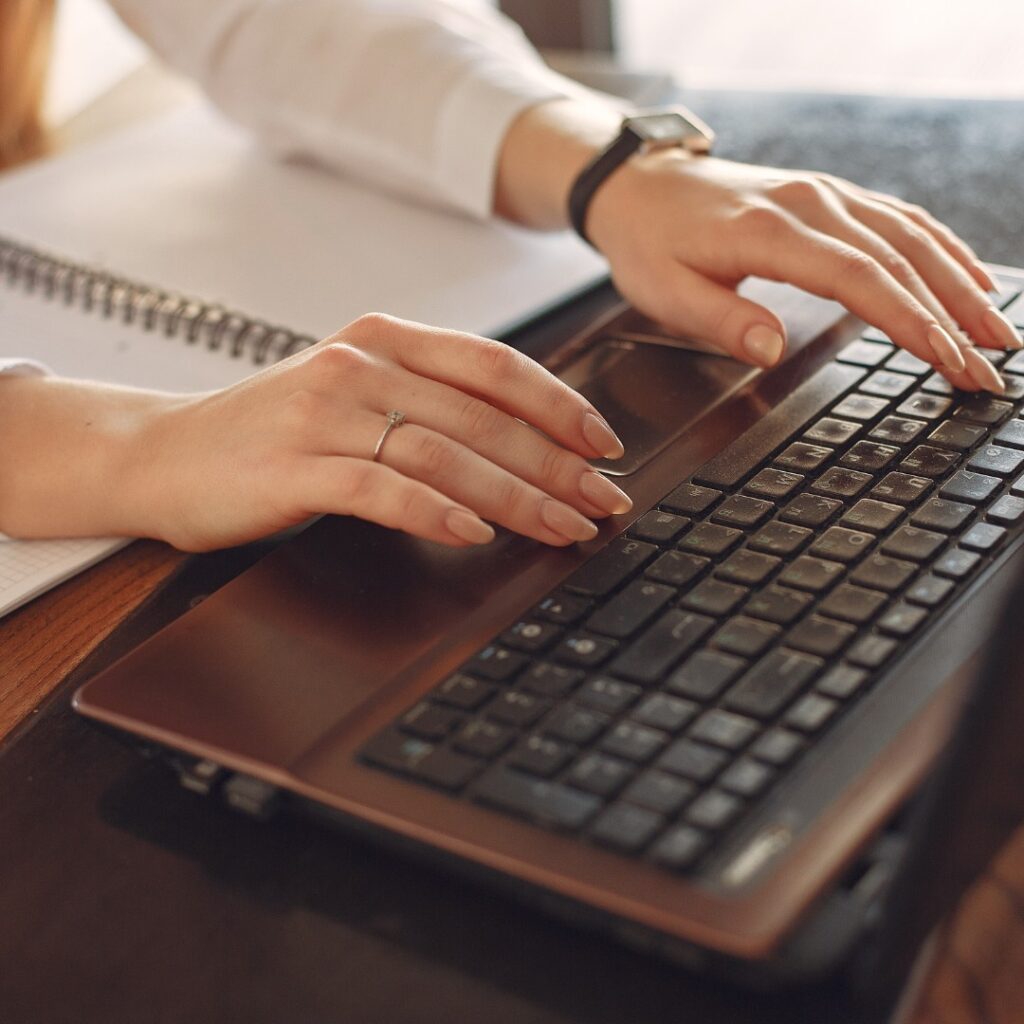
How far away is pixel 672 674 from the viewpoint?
426 mm

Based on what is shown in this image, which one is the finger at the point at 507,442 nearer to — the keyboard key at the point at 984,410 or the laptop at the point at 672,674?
the laptop at the point at 672,674

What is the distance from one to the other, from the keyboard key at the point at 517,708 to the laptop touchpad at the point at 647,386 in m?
0.17

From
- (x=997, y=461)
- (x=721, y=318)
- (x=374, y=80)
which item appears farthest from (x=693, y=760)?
(x=374, y=80)

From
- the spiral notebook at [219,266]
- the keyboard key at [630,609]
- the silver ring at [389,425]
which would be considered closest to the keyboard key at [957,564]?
the keyboard key at [630,609]

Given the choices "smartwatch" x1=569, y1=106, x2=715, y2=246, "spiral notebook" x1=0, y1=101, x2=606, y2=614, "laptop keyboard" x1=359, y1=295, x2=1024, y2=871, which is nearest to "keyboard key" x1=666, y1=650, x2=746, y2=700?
"laptop keyboard" x1=359, y1=295, x2=1024, y2=871

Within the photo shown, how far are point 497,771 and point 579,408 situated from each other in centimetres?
21

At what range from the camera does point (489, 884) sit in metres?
0.39

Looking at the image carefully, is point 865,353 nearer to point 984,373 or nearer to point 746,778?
point 984,373

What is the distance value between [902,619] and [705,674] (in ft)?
0.25

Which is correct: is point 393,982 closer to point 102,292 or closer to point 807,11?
point 102,292

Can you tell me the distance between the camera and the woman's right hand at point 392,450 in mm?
527

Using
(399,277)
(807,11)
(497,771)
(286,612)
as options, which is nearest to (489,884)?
(497,771)

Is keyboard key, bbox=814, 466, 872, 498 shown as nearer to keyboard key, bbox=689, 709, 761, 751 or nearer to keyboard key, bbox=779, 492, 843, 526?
keyboard key, bbox=779, 492, 843, 526

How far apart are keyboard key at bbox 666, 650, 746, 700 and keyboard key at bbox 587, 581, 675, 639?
0.10 feet
